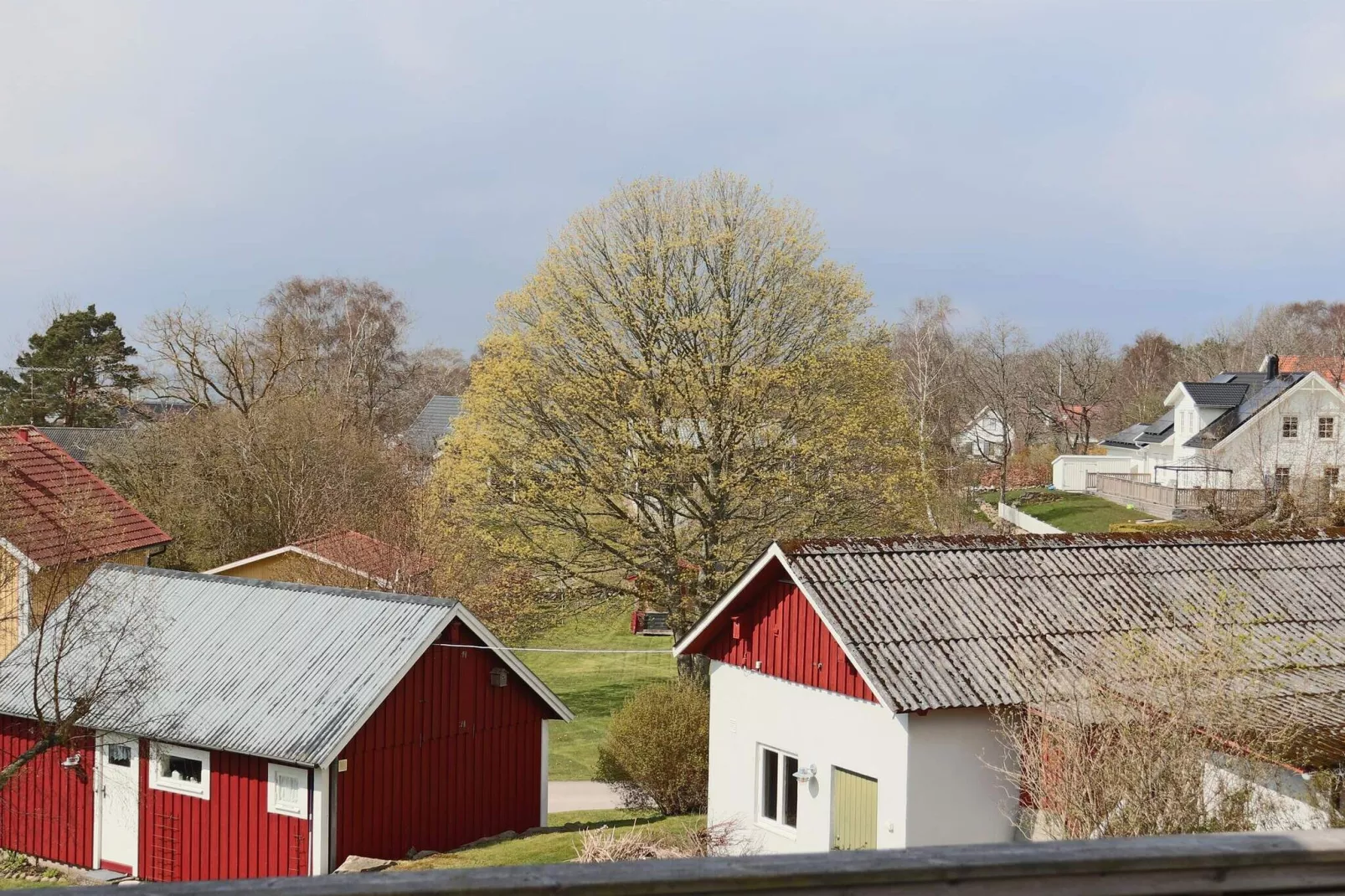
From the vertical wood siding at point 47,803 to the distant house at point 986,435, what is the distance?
174ft

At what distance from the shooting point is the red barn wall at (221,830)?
16.4 m

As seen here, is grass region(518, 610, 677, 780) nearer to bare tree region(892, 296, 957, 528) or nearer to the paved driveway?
the paved driveway

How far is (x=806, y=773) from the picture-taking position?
15008 mm

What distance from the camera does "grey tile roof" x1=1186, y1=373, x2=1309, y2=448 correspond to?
5269 cm

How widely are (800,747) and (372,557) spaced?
1699 centimetres

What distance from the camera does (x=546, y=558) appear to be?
87.1 ft

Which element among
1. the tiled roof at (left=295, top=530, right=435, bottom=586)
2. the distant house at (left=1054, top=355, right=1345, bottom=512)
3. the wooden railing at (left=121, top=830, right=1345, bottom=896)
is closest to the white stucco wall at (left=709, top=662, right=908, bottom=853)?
the wooden railing at (left=121, top=830, right=1345, bottom=896)

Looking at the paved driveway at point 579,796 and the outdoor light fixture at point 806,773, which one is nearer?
the outdoor light fixture at point 806,773

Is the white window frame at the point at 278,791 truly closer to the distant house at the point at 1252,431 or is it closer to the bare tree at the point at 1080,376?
the distant house at the point at 1252,431

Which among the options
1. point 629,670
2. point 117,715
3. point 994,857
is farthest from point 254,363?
point 994,857

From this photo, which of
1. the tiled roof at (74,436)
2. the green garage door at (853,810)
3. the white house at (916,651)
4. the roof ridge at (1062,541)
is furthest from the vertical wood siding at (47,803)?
the tiled roof at (74,436)

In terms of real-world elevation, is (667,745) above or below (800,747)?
below

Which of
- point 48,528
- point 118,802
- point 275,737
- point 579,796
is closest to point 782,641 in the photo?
point 275,737

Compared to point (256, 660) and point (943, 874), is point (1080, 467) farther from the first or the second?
point (943, 874)
